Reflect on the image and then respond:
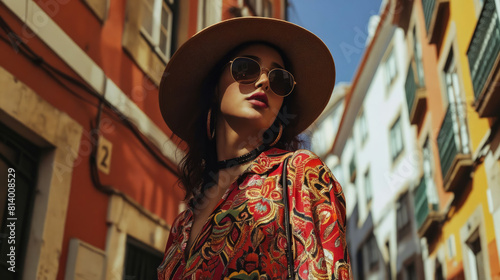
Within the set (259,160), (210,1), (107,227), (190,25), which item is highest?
(210,1)

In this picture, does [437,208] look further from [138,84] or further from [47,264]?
[47,264]

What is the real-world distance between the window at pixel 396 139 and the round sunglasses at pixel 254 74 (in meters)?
15.8

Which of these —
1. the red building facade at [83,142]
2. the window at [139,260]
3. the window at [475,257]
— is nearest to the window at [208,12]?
the red building facade at [83,142]

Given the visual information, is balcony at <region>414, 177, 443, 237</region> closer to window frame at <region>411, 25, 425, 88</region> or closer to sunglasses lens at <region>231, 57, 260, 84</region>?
window frame at <region>411, 25, 425, 88</region>

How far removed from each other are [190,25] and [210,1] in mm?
1184

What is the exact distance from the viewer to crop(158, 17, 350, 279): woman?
1819 millimetres

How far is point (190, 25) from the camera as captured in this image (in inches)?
338

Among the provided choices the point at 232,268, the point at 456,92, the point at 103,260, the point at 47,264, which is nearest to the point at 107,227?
the point at 103,260

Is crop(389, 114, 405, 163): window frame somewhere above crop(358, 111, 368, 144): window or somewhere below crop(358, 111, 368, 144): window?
below

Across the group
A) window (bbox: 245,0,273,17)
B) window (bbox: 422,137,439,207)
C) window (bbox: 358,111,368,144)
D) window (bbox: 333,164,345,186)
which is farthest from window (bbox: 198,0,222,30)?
window (bbox: 333,164,345,186)

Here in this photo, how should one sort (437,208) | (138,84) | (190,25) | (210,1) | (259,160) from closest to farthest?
1. (259,160)
2. (138,84)
3. (190,25)
4. (210,1)
5. (437,208)

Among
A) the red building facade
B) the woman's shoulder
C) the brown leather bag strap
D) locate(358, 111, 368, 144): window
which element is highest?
locate(358, 111, 368, 144): window

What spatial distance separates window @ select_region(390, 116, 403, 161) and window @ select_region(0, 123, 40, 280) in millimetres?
14347

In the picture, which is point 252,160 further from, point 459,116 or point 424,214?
point 424,214
